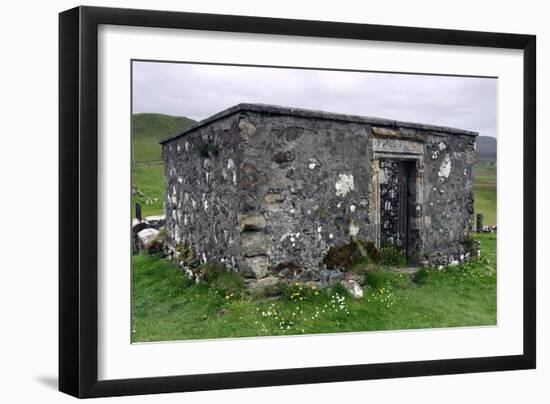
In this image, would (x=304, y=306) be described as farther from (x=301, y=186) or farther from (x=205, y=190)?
(x=205, y=190)

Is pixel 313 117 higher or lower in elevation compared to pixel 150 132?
higher

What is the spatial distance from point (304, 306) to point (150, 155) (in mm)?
2363

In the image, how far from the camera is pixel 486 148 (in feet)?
21.9

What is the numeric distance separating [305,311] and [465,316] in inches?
68.2

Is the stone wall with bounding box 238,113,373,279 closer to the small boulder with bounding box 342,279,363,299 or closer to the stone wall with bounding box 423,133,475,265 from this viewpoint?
the small boulder with bounding box 342,279,363,299

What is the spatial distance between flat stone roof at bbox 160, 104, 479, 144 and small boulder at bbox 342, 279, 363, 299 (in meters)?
2.04

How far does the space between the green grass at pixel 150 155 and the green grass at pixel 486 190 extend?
11.6ft

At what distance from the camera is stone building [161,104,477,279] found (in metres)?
6.72

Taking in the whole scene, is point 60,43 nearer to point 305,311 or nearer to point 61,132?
point 61,132

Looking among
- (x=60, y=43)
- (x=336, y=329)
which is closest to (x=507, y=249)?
(x=336, y=329)

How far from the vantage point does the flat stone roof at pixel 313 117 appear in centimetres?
663

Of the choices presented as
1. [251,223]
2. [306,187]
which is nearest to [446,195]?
[306,187]

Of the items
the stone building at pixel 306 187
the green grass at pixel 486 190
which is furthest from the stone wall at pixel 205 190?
the green grass at pixel 486 190

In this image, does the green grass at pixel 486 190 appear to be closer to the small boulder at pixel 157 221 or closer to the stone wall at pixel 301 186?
the stone wall at pixel 301 186
